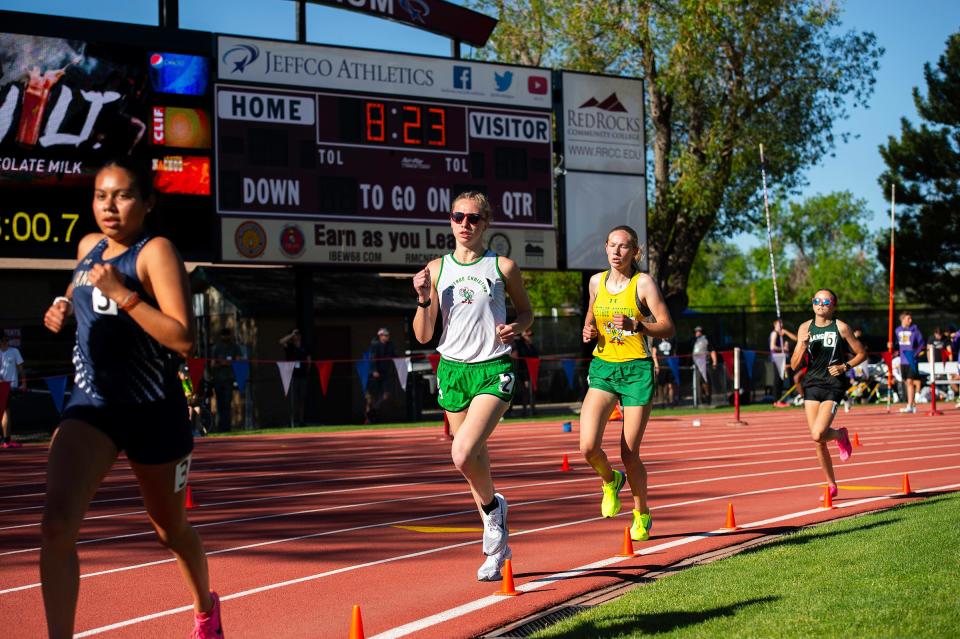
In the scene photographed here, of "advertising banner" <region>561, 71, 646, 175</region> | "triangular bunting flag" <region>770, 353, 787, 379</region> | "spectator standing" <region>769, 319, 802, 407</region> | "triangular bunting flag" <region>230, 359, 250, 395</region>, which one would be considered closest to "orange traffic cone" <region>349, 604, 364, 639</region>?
"triangular bunting flag" <region>230, 359, 250, 395</region>

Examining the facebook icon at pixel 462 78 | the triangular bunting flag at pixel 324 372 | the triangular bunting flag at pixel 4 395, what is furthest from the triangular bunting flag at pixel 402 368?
the triangular bunting flag at pixel 4 395

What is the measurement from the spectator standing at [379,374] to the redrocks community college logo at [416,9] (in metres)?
7.22

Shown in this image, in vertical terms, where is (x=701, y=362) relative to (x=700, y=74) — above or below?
below

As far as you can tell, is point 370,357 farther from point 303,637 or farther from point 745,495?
point 303,637

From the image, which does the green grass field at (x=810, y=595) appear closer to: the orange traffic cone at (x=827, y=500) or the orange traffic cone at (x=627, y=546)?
the orange traffic cone at (x=627, y=546)

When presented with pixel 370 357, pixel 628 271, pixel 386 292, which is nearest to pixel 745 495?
pixel 628 271

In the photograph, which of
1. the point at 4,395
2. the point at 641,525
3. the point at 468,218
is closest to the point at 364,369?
the point at 4,395

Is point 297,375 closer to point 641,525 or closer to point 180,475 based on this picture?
point 641,525

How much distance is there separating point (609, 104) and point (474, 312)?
76.9ft

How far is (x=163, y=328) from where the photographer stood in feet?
14.7

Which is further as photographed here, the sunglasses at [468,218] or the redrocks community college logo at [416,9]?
the redrocks community college logo at [416,9]

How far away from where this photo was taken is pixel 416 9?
27500mm

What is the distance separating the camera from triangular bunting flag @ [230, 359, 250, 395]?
79.4ft

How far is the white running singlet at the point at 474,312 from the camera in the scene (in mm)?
6941
